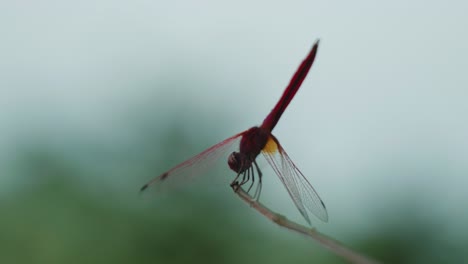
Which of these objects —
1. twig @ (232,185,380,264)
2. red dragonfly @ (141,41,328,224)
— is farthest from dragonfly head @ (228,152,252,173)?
twig @ (232,185,380,264)

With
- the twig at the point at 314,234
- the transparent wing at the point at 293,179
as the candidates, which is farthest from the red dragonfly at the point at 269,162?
the twig at the point at 314,234

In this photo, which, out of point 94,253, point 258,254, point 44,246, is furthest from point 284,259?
point 44,246

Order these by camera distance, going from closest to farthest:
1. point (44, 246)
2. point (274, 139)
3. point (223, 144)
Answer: point (274, 139)
point (223, 144)
point (44, 246)

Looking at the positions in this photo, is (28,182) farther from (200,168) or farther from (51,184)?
(200,168)

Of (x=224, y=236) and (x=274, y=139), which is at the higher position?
(x=274, y=139)

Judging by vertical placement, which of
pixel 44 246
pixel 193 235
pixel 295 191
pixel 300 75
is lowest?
pixel 193 235

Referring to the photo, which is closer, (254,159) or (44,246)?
(254,159)

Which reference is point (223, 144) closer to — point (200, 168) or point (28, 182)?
point (200, 168)

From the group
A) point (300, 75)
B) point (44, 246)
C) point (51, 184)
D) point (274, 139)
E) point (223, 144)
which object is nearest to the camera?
point (300, 75)
